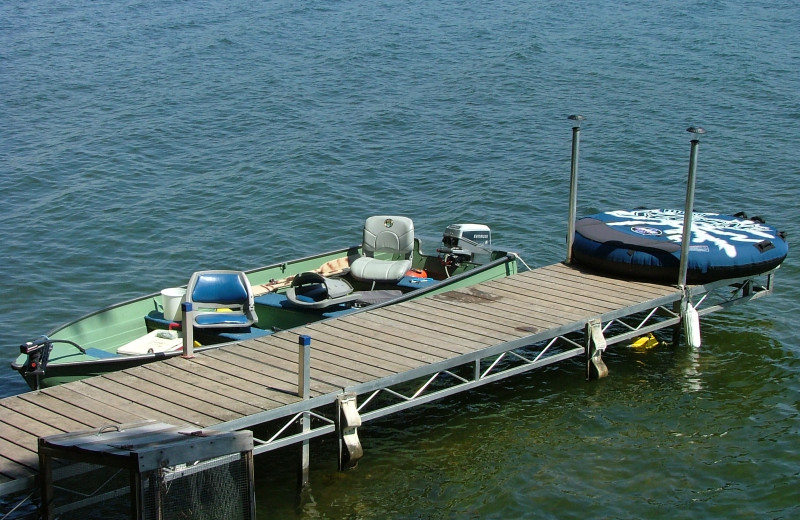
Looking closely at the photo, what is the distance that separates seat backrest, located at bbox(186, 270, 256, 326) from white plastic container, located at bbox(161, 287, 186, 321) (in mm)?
204

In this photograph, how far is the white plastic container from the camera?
12352 millimetres

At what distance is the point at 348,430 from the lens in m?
9.64

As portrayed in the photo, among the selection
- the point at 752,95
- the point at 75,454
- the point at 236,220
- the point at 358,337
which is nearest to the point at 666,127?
the point at 752,95

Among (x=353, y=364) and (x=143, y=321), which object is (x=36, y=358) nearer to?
(x=143, y=321)

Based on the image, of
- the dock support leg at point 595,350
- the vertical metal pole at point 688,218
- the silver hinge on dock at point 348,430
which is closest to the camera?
the silver hinge on dock at point 348,430

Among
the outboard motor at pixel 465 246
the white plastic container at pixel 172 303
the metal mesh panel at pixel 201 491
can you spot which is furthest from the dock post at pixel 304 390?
the outboard motor at pixel 465 246

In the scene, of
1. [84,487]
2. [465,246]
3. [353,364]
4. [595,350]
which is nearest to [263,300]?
[353,364]

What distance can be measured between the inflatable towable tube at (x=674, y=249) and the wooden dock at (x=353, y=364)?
217 millimetres

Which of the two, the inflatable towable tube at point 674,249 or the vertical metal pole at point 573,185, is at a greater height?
the vertical metal pole at point 573,185

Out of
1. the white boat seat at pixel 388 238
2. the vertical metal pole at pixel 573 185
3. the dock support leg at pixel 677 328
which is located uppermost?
the vertical metal pole at pixel 573 185

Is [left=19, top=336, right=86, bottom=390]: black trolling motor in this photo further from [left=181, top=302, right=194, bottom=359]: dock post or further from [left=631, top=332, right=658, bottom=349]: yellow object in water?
[left=631, top=332, right=658, bottom=349]: yellow object in water

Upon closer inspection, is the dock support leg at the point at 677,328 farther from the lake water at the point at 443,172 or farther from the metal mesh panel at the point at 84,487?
the metal mesh panel at the point at 84,487

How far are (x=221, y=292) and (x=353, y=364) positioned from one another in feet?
9.20

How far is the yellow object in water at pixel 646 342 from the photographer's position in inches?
520
